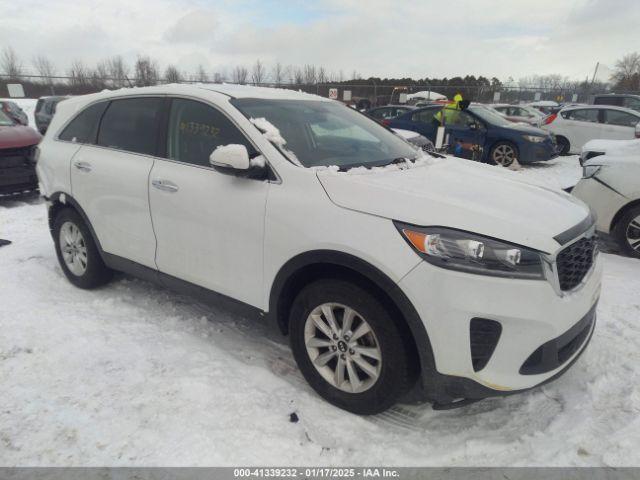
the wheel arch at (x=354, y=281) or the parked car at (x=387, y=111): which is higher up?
the parked car at (x=387, y=111)

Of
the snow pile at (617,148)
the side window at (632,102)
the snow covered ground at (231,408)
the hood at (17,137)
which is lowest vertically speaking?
the snow covered ground at (231,408)

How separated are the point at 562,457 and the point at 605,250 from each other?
395 cm

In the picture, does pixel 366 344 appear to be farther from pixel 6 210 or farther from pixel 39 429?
pixel 6 210

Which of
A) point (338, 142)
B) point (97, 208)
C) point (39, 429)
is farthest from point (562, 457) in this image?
point (97, 208)

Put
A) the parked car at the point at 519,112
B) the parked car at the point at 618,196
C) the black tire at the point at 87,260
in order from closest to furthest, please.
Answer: the black tire at the point at 87,260
the parked car at the point at 618,196
the parked car at the point at 519,112

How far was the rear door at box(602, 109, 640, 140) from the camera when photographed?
40.1 ft

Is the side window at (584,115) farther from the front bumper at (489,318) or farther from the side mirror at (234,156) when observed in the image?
the side mirror at (234,156)

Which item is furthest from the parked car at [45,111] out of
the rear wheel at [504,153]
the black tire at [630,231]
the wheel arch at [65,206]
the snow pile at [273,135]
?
the black tire at [630,231]

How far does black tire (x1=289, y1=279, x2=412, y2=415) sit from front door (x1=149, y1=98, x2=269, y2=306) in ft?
1.17

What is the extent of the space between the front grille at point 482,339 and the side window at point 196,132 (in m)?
1.71

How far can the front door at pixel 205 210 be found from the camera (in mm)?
2756

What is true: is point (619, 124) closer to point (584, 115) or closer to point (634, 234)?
point (584, 115)

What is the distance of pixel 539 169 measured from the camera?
11.2 meters

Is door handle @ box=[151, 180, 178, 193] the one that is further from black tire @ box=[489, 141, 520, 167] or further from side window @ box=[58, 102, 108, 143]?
black tire @ box=[489, 141, 520, 167]
